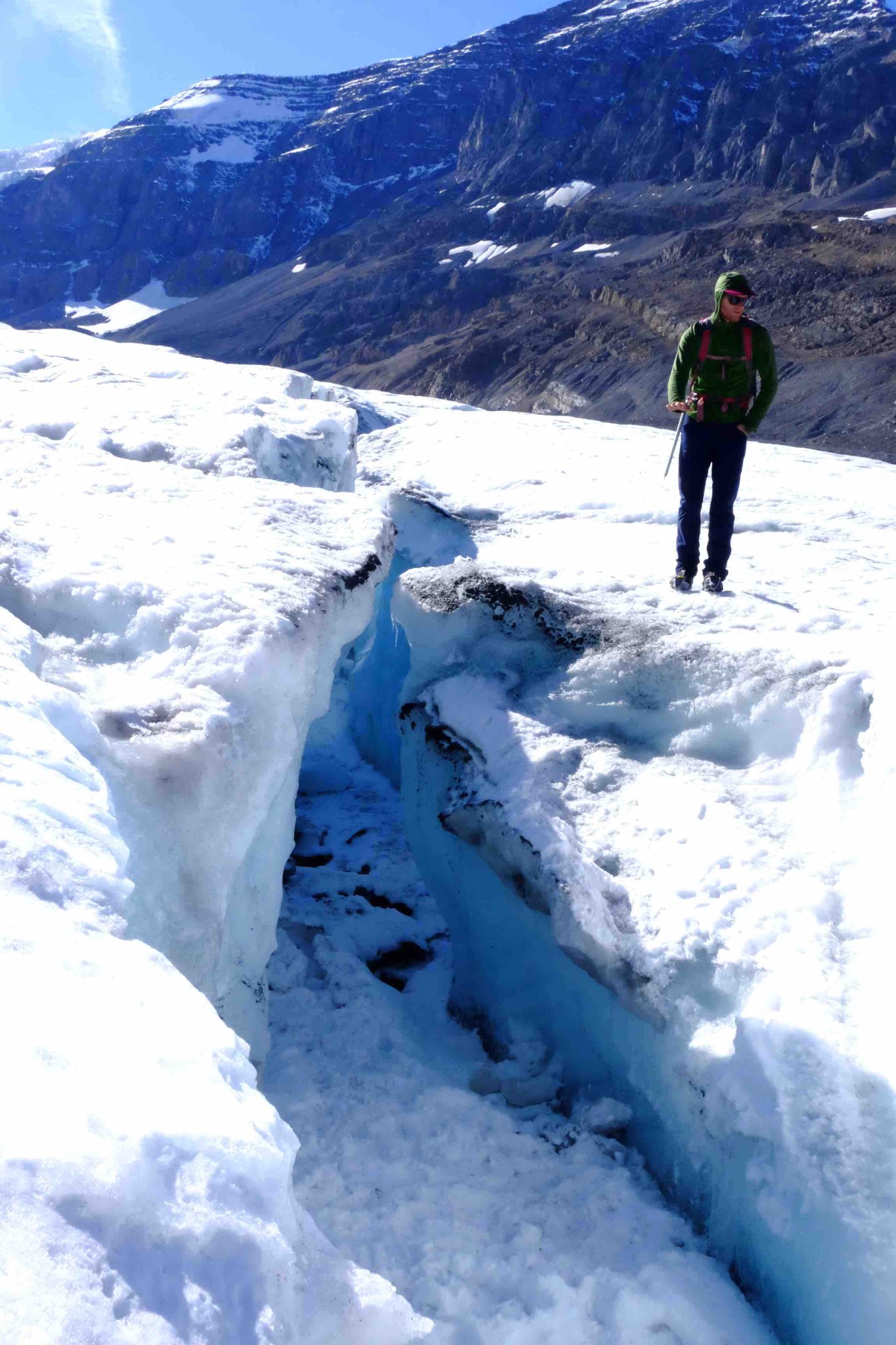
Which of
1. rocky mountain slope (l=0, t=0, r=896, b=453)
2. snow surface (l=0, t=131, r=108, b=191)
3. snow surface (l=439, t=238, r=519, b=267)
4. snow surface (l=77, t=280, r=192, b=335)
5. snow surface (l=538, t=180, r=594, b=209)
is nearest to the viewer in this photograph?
rocky mountain slope (l=0, t=0, r=896, b=453)

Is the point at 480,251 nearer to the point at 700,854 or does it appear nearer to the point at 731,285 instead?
the point at 731,285

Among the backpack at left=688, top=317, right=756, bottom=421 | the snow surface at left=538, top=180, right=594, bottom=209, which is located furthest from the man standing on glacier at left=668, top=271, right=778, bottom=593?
the snow surface at left=538, top=180, right=594, bottom=209

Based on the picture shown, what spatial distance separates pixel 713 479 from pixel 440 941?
2377 mm

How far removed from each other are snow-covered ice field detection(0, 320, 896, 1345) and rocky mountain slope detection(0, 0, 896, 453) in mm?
15949

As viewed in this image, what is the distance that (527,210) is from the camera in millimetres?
48281

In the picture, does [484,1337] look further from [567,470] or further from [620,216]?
[620,216]

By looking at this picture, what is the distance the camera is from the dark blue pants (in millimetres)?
3863

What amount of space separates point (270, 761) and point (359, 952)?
5.04 ft

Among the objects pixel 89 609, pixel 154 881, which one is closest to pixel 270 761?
pixel 154 881

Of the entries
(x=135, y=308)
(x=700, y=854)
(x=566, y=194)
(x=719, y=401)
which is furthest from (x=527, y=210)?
(x=700, y=854)

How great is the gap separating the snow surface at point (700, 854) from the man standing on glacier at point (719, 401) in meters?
0.33

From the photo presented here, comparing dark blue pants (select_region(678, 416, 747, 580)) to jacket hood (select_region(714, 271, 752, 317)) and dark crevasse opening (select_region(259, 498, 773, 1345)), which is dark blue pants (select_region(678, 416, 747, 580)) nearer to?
jacket hood (select_region(714, 271, 752, 317))

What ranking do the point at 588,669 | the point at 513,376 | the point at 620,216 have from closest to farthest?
the point at 588,669 < the point at 513,376 < the point at 620,216

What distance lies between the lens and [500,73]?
75500 millimetres
